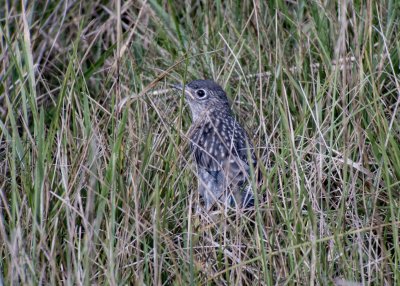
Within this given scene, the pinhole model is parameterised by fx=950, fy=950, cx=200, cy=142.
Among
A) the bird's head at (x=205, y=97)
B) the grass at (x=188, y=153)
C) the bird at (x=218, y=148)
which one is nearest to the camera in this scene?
the grass at (x=188, y=153)

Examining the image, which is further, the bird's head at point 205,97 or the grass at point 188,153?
the bird's head at point 205,97

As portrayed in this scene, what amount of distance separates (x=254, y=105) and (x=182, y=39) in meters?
1.09

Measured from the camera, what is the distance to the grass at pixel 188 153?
4.33 meters

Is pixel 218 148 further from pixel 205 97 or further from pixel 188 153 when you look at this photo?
pixel 205 97

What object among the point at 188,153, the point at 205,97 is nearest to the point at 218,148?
the point at 188,153

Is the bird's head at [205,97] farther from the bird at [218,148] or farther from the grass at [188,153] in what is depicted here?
the grass at [188,153]

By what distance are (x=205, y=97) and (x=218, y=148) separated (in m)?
0.43

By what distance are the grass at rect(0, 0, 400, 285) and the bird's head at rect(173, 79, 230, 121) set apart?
15 cm

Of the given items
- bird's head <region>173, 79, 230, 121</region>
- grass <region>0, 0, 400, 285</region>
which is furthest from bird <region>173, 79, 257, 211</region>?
grass <region>0, 0, 400, 285</region>

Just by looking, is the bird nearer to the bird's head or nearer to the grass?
the bird's head

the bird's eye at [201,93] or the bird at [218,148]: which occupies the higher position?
the bird's eye at [201,93]

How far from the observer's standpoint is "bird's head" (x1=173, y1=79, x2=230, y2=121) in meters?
5.79

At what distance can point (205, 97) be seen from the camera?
582 cm

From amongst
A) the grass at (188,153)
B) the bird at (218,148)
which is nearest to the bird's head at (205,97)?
the bird at (218,148)
